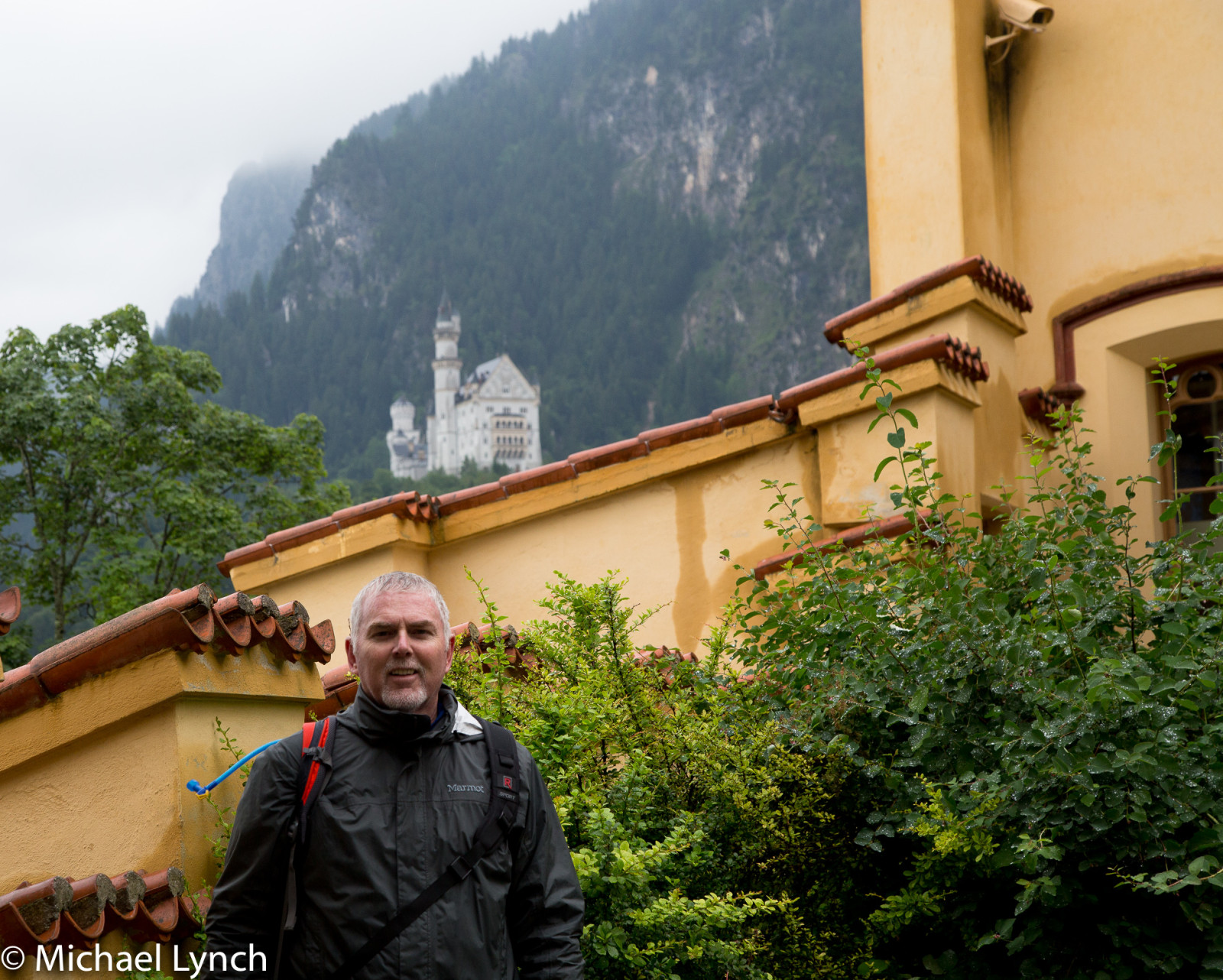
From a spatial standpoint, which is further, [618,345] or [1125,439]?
[618,345]

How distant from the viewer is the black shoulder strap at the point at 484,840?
2.60 metres

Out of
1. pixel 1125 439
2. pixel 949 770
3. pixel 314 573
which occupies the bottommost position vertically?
pixel 949 770

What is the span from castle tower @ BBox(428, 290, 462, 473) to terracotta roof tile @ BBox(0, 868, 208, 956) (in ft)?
549

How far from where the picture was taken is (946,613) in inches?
156

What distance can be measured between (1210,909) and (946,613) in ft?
3.82

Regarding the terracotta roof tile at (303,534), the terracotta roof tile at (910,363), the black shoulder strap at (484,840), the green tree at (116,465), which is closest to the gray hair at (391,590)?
the black shoulder strap at (484,840)

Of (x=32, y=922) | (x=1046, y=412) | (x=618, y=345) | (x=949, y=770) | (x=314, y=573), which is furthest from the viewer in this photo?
(x=618, y=345)

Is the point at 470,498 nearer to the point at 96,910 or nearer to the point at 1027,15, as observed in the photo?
the point at 96,910

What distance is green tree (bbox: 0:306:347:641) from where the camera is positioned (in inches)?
1087

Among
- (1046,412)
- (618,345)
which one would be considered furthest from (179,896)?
(618,345)

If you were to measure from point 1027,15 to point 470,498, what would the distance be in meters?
5.63

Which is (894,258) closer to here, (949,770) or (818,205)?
(949,770)

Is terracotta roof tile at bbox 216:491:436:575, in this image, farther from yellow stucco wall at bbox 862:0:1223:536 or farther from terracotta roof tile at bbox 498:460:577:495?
yellow stucco wall at bbox 862:0:1223:536

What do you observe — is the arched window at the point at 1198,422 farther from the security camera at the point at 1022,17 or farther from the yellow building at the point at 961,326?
the security camera at the point at 1022,17
